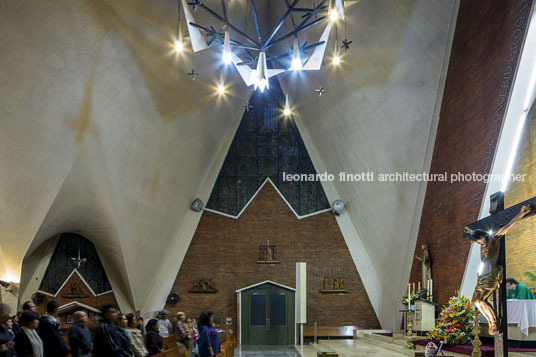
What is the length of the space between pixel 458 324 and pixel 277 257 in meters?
9.23

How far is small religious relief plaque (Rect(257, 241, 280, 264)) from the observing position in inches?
659

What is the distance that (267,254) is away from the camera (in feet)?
55.2

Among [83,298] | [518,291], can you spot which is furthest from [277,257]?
[518,291]

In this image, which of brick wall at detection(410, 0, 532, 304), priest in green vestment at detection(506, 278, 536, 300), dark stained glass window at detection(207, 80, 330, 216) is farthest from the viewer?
dark stained glass window at detection(207, 80, 330, 216)

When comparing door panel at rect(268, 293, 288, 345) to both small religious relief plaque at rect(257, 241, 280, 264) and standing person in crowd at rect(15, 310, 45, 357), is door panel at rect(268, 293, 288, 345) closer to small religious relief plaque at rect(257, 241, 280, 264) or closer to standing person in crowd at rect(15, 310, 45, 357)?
small religious relief plaque at rect(257, 241, 280, 264)

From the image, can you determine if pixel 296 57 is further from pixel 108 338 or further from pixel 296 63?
pixel 108 338

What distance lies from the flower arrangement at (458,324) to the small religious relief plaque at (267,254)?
29.4ft

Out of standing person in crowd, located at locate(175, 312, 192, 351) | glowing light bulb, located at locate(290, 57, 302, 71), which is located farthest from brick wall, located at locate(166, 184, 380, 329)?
standing person in crowd, located at locate(175, 312, 192, 351)

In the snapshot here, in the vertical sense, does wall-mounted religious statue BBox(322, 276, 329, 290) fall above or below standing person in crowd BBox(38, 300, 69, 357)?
below

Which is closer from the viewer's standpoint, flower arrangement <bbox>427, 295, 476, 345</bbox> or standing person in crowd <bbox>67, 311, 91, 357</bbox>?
standing person in crowd <bbox>67, 311, 91, 357</bbox>

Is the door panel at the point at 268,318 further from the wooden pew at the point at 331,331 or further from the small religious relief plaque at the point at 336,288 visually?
the small religious relief plaque at the point at 336,288

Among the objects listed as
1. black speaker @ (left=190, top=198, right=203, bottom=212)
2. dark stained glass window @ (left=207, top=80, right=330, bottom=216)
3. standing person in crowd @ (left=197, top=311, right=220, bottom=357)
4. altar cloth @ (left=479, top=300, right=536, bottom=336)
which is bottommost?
standing person in crowd @ (left=197, top=311, right=220, bottom=357)

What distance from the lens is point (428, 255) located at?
11367 mm

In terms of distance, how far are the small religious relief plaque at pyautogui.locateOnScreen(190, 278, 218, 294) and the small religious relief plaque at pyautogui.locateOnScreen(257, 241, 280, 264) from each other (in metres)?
1.62
